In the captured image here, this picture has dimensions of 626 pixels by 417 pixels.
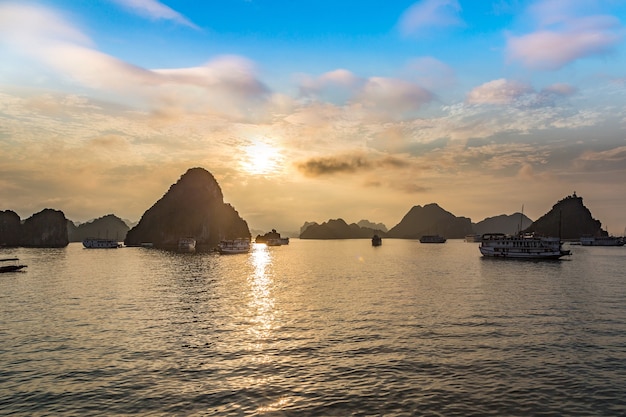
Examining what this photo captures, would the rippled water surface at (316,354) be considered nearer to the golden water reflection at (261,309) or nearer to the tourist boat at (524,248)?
the golden water reflection at (261,309)

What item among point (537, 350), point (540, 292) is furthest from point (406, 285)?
point (537, 350)

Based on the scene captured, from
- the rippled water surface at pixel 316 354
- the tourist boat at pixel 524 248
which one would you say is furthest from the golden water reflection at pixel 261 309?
the tourist boat at pixel 524 248

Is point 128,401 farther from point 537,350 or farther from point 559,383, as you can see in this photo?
point 537,350

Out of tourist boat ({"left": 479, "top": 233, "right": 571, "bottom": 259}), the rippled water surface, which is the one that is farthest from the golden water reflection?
tourist boat ({"left": 479, "top": 233, "right": 571, "bottom": 259})

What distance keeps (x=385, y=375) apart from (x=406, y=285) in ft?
165

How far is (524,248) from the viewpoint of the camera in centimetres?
13612

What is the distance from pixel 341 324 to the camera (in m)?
41.5

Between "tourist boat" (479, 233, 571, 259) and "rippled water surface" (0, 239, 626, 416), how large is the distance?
7702cm

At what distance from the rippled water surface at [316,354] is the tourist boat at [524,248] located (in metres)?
77.0

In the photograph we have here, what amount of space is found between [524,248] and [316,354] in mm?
130259

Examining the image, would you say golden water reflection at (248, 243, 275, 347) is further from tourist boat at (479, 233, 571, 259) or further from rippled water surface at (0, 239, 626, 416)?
tourist boat at (479, 233, 571, 259)

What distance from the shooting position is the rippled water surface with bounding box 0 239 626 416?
21.8m

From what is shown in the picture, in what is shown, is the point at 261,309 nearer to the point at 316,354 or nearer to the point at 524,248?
the point at 316,354

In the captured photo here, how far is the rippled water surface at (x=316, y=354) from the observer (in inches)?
859
